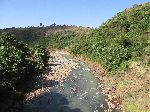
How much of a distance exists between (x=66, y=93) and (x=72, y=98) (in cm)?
335

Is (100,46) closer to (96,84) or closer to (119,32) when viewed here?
(119,32)

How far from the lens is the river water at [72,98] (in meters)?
44.6

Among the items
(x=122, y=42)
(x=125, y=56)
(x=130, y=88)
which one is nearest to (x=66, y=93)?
(x=130, y=88)

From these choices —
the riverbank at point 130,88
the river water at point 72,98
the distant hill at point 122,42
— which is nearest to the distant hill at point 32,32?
the distant hill at point 122,42

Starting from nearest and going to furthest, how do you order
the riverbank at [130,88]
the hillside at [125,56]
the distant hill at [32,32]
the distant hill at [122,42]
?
the riverbank at [130,88] < the hillside at [125,56] < the distant hill at [122,42] < the distant hill at [32,32]

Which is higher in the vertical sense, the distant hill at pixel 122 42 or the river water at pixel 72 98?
the distant hill at pixel 122 42

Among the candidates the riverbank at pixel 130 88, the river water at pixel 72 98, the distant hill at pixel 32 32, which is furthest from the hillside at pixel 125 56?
the distant hill at pixel 32 32

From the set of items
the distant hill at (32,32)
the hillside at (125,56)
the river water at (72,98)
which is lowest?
the river water at (72,98)

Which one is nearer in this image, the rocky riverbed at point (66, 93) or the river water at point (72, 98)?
the river water at point (72, 98)

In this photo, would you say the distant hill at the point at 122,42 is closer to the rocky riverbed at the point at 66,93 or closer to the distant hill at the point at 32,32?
the rocky riverbed at the point at 66,93


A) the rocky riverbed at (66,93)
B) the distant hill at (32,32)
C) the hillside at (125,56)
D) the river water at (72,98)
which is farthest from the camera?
the distant hill at (32,32)

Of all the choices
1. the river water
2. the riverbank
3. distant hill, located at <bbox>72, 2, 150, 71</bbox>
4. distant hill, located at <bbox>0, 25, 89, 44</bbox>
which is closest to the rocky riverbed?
the river water

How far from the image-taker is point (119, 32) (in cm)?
8381

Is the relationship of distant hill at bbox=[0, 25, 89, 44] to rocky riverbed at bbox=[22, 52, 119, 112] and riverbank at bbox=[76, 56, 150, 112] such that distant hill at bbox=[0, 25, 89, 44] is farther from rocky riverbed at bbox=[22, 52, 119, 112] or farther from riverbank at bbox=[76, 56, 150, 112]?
riverbank at bbox=[76, 56, 150, 112]
